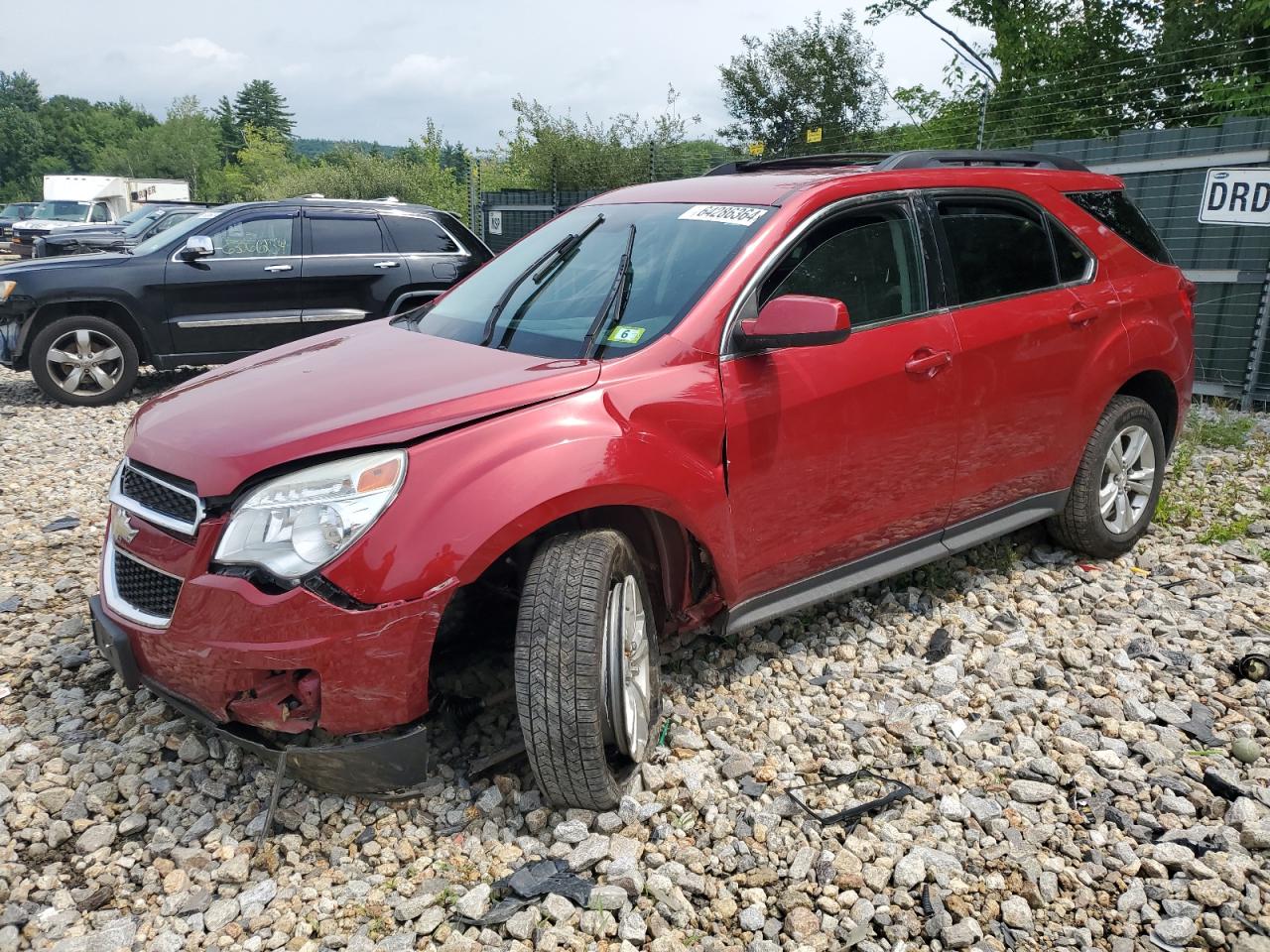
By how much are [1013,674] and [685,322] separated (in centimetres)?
189

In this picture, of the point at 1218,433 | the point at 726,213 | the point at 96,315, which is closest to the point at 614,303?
the point at 726,213

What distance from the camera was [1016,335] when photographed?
388 cm

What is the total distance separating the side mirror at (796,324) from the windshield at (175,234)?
24.7 feet

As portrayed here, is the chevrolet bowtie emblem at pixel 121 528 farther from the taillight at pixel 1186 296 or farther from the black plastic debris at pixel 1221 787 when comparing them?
the taillight at pixel 1186 296

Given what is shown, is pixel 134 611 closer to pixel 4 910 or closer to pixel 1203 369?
pixel 4 910

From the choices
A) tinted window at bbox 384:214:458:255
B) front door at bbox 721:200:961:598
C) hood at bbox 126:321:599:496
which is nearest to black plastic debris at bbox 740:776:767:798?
front door at bbox 721:200:961:598

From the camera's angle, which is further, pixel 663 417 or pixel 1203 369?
pixel 1203 369

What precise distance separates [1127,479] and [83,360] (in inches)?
327

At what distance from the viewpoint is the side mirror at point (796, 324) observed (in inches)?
116

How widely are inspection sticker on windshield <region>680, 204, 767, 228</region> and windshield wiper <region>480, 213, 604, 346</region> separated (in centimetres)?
45

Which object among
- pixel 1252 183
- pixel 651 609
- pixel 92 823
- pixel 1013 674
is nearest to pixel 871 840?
pixel 651 609

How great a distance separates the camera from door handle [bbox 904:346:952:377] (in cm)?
353

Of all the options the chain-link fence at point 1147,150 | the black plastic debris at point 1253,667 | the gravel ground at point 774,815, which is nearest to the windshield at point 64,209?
the chain-link fence at point 1147,150

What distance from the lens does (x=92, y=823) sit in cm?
287
